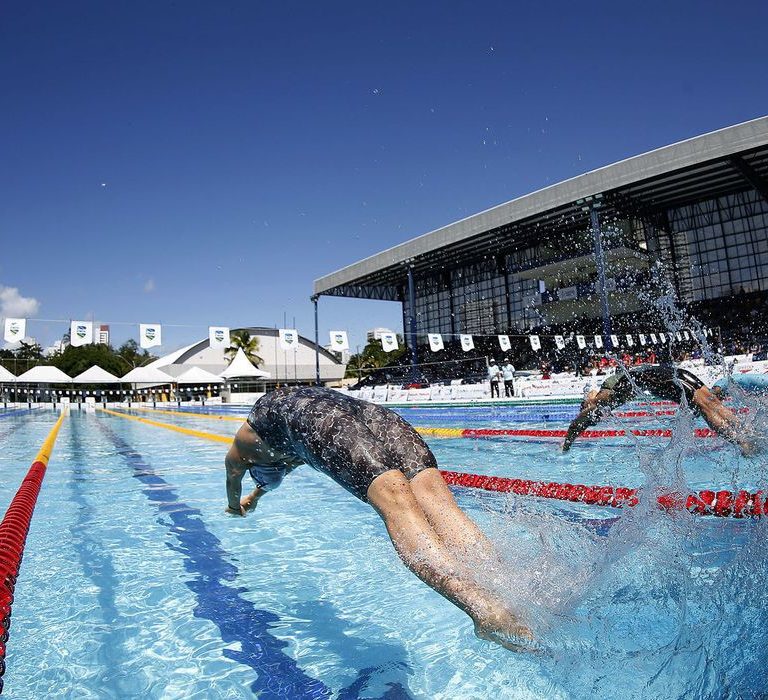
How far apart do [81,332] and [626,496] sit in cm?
1947

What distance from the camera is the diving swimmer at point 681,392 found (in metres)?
3.54

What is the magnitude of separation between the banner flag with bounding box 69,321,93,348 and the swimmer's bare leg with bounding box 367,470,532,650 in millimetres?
19312

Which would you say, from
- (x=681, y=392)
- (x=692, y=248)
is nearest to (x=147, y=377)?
(x=692, y=248)

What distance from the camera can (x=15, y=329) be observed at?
18.1 meters

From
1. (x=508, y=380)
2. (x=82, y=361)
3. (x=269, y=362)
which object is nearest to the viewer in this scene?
(x=508, y=380)

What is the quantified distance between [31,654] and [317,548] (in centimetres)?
157

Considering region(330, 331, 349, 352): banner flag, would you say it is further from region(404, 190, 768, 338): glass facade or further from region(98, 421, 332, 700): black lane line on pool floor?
region(98, 421, 332, 700): black lane line on pool floor

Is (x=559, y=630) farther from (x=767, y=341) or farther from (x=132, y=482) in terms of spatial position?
(x=767, y=341)

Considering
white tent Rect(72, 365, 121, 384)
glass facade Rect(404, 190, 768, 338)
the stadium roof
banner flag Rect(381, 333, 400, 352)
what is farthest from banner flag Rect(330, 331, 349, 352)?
white tent Rect(72, 365, 121, 384)

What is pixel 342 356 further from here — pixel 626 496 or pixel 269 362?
pixel 626 496

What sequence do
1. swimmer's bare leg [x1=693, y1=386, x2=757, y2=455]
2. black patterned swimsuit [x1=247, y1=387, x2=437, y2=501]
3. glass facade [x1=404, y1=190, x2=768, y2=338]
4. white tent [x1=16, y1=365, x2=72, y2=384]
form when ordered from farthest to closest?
white tent [x1=16, y1=365, x2=72, y2=384] → glass facade [x1=404, y1=190, x2=768, y2=338] → swimmer's bare leg [x1=693, y1=386, x2=757, y2=455] → black patterned swimsuit [x1=247, y1=387, x2=437, y2=501]

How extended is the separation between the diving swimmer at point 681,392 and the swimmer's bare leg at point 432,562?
2.41m

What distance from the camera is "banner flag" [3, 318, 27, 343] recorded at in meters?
17.8

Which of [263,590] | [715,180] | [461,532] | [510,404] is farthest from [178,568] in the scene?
[715,180]
